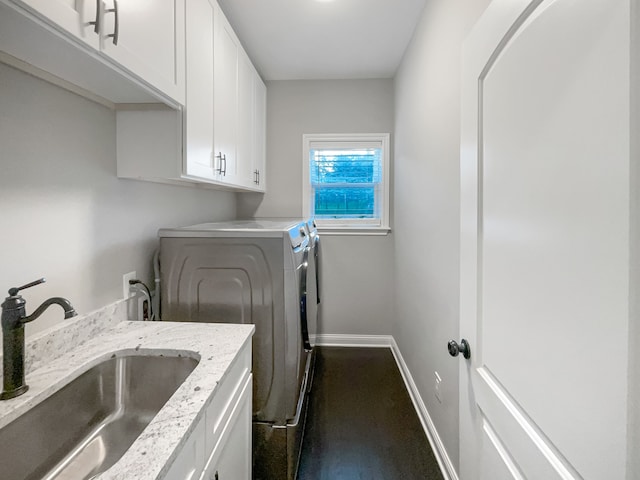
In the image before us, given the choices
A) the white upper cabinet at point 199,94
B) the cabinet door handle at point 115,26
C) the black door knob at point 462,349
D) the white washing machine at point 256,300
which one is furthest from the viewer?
the white washing machine at point 256,300

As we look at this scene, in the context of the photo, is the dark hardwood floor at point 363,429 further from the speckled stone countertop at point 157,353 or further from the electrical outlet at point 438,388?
the speckled stone countertop at point 157,353

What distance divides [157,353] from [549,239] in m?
1.17

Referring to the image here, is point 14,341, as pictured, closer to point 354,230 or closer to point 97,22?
point 97,22

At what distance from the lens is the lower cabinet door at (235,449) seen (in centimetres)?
92

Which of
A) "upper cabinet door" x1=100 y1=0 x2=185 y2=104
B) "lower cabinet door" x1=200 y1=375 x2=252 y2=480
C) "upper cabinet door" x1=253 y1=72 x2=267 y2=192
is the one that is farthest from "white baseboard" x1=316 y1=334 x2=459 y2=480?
"upper cabinet door" x1=100 y1=0 x2=185 y2=104

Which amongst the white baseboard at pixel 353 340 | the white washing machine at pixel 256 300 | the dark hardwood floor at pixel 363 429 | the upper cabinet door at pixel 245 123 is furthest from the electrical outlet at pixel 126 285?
the white baseboard at pixel 353 340

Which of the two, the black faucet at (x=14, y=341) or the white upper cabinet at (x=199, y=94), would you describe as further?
the white upper cabinet at (x=199, y=94)

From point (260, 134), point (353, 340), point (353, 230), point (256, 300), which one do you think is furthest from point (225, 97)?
point (353, 340)

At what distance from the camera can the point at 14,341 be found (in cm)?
82

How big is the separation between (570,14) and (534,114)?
18 cm

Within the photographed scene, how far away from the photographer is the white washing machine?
1.52 m

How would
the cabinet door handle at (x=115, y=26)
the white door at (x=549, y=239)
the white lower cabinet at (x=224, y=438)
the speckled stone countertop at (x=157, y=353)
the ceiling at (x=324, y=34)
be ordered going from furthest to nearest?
1. the ceiling at (x=324, y=34)
2. the cabinet door handle at (x=115, y=26)
3. the white lower cabinet at (x=224, y=438)
4. the speckled stone countertop at (x=157, y=353)
5. the white door at (x=549, y=239)

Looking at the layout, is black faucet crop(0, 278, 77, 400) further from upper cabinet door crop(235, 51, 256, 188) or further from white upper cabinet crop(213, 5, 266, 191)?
upper cabinet door crop(235, 51, 256, 188)

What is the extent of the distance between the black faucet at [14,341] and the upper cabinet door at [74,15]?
601 millimetres
